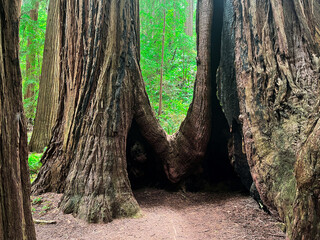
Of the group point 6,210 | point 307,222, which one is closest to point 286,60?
point 307,222

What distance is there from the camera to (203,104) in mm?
4758

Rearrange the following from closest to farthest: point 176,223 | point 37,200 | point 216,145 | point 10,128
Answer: point 10,128
point 176,223
point 37,200
point 216,145

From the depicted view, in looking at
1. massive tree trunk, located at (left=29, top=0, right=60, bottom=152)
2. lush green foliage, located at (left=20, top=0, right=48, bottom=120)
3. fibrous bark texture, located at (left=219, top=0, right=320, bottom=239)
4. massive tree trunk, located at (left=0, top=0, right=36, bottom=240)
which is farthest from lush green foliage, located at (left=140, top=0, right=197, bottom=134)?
massive tree trunk, located at (left=0, top=0, right=36, bottom=240)

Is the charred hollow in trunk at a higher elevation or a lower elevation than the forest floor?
higher

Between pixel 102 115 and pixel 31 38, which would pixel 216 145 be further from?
pixel 31 38

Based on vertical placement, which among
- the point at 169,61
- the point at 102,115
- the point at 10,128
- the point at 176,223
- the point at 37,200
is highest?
the point at 169,61

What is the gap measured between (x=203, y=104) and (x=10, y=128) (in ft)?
12.0

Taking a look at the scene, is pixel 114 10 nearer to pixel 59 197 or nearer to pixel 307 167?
pixel 59 197

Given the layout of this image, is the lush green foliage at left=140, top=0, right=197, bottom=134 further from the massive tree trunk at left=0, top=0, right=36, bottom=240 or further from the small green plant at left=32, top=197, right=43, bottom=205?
the massive tree trunk at left=0, top=0, right=36, bottom=240

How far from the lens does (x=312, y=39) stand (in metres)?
3.23

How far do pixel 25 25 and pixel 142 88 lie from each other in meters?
5.75

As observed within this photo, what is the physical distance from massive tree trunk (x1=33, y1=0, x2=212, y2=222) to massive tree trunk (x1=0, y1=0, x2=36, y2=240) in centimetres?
175

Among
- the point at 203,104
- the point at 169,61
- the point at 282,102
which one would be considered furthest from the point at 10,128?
the point at 169,61

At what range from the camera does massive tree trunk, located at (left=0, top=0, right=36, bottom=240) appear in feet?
5.07
